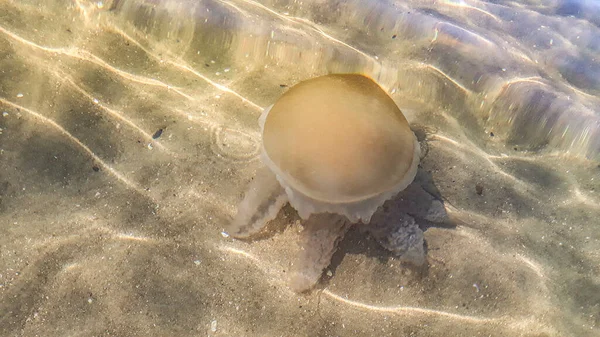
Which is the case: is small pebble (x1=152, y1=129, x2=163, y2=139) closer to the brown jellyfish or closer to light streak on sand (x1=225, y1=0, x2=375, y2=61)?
the brown jellyfish

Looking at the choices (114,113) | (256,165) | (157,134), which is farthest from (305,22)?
(114,113)

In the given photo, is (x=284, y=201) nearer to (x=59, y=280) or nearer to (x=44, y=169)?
(x=59, y=280)

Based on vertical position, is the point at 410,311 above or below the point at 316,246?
below

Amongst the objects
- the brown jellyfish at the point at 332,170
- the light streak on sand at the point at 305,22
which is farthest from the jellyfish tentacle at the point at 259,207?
the light streak on sand at the point at 305,22

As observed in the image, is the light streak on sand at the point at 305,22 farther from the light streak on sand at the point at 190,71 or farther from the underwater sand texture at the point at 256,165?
the light streak on sand at the point at 190,71

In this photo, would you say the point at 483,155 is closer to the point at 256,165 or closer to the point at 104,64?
the point at 256,165

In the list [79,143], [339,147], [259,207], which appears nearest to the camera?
[339,147]

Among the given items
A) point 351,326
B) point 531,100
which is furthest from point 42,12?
point 531,100
